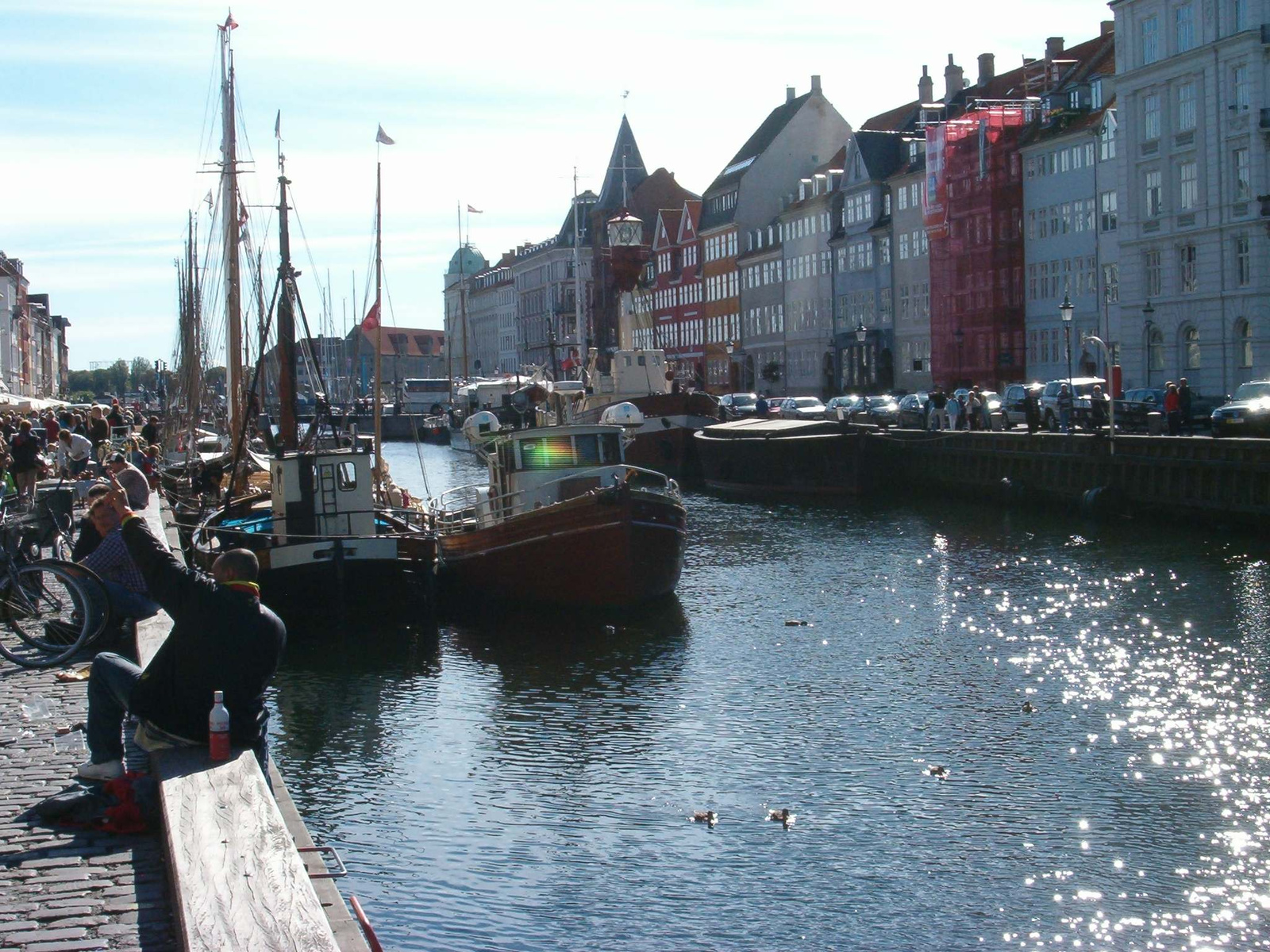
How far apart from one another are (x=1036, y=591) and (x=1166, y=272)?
40.8m

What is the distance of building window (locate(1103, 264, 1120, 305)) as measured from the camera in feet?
243

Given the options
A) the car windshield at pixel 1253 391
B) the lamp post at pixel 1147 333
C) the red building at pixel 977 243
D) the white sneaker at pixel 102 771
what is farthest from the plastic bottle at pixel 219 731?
the red building at pixel 977 243

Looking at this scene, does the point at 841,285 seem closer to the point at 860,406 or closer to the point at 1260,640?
the point at 860,406

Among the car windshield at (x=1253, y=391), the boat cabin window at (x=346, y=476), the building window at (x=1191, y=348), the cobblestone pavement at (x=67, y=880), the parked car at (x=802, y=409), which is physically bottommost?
the cobblestone pavement at (x=67, y=880)

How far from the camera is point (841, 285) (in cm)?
10625

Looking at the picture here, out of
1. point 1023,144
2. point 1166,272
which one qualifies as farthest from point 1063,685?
point 1023,144

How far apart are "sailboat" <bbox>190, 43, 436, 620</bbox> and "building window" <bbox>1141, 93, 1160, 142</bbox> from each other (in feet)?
159

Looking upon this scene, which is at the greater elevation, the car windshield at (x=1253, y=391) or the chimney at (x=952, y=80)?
the chimney at (x=952, y=80)

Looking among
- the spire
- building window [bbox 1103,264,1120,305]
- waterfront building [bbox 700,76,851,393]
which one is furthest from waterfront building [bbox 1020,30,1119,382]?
the spire

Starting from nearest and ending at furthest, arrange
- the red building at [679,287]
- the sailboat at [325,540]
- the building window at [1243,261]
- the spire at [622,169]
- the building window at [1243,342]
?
the sailboat at [325,540] → the building window at [1243,342] → the building window at [1243,261] → the red building at [679,287] → the spire at [622,169]

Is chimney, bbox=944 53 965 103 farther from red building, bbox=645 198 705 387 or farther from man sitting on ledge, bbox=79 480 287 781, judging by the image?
man sitting on ledge, bbox=79 480 287 781

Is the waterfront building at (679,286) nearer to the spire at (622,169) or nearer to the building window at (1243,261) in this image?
the spire at (622,169)

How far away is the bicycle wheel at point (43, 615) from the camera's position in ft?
52.7

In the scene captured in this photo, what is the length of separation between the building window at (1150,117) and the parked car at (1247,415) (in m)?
24.6
